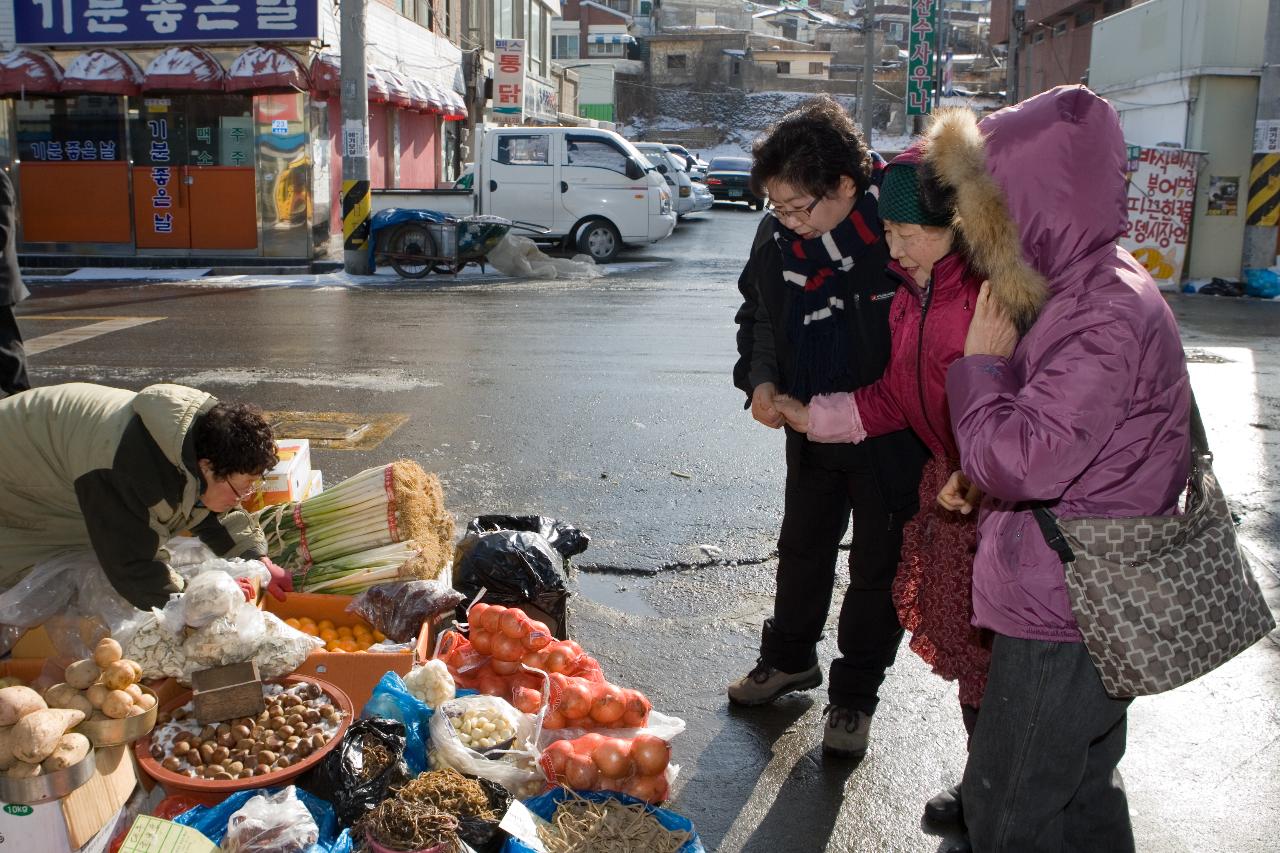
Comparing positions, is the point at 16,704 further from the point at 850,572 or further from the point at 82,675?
the point at 850,572

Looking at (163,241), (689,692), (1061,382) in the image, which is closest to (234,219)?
(163,241)

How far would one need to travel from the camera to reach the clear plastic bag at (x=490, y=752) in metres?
3.20

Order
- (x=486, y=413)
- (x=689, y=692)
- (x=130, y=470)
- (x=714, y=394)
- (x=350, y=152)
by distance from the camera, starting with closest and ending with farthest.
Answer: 1. (x=130, y=470)
2. (x=689, y=692)
3. (x=486, y=413)
4. (x=714, y=394)
5. (x=350, y=152)

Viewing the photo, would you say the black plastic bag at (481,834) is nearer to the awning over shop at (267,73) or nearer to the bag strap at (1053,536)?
the bag strap at (1053,536)

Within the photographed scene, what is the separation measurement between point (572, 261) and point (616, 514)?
11.5m

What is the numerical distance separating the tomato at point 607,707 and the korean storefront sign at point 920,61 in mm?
34598

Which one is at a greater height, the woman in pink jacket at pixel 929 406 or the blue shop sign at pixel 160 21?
the blue shop sign at pixel 160 21

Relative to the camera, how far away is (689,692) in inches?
166

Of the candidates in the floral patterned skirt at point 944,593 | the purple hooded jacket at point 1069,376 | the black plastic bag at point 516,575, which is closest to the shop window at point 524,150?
the black plastic bag at point 516,575

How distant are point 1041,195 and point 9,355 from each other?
5117mm

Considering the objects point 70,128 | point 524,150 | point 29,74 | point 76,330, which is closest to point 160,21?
point 29,74

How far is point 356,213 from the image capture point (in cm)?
1623

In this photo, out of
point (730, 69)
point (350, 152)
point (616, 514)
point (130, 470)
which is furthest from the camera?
point (730, 69)

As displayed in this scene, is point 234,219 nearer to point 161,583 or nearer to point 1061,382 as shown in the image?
point 161,583
